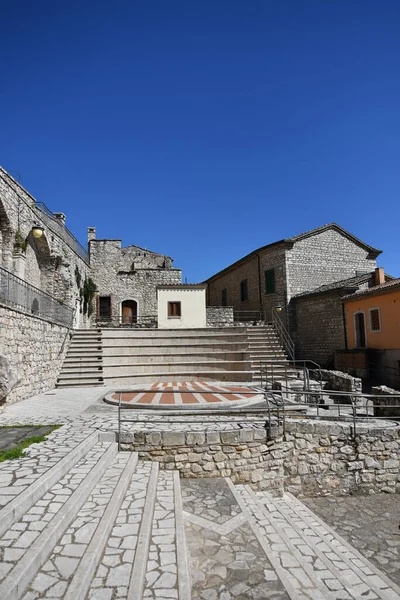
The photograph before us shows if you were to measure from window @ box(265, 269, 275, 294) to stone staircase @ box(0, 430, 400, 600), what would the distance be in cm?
1811

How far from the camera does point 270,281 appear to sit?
23344 mm

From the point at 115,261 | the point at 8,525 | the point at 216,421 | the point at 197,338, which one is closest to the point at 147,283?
the point at 115,261

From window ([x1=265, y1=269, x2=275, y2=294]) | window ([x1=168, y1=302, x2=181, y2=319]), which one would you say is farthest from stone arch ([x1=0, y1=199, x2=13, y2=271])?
window ([x1=265, y1=269, x2=275, y2=294])

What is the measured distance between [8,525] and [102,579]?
1055 mm

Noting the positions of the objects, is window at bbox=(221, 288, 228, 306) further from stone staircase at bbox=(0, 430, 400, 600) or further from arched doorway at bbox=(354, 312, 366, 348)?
stone staircase at bbox=(0, 430, 400, 600)

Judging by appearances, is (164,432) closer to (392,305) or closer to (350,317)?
(392,305)

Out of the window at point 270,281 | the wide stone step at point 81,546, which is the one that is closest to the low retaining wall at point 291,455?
the wide stone step at point 81,546

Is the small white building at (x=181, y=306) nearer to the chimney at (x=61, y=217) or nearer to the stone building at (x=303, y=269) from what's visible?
the stone building at (x=303, y=269)

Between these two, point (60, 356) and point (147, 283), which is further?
point (147, 283)

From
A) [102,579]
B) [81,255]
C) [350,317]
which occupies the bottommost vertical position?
[102,579]

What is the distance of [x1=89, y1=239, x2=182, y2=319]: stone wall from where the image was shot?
2783 cm

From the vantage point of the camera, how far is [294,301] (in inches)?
861

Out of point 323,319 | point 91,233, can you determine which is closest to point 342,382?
point 323,319

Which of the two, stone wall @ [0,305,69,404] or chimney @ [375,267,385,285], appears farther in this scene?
chimney @ [375,267,385,285]
